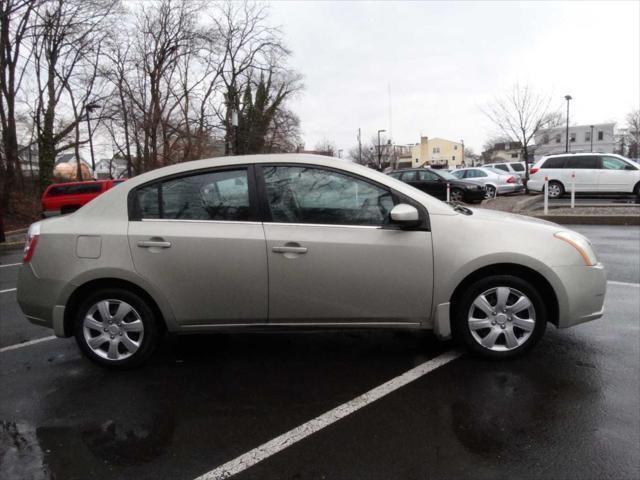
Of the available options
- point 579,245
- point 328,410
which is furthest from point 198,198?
point 579,245

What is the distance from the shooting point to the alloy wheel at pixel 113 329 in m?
3.67

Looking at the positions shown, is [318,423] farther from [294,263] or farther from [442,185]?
[442,185]

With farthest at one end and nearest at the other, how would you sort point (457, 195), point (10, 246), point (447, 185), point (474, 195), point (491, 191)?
point (491, 191) → point (457, 195) → point (474, 195) → point (447, 185) → point (10, 246)

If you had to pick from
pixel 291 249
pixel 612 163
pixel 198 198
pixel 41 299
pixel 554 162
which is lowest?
pixel 41 299

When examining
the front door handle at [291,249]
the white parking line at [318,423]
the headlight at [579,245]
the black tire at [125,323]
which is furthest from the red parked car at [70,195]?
the headlight at [579,245]

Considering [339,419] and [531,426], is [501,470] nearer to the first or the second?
[531,426]

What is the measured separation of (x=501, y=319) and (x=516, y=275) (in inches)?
13.7

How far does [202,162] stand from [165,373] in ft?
5.43

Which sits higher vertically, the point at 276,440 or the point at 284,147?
the point at 284,147

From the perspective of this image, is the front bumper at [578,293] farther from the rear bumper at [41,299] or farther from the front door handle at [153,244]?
the rear bumper at [41,299]

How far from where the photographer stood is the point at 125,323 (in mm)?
3684

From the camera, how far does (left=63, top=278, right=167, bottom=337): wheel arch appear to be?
12.1 feet

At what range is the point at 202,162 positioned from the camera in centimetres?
378

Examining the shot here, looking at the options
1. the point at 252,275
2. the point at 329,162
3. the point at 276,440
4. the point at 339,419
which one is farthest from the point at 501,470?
the point at 329,162
